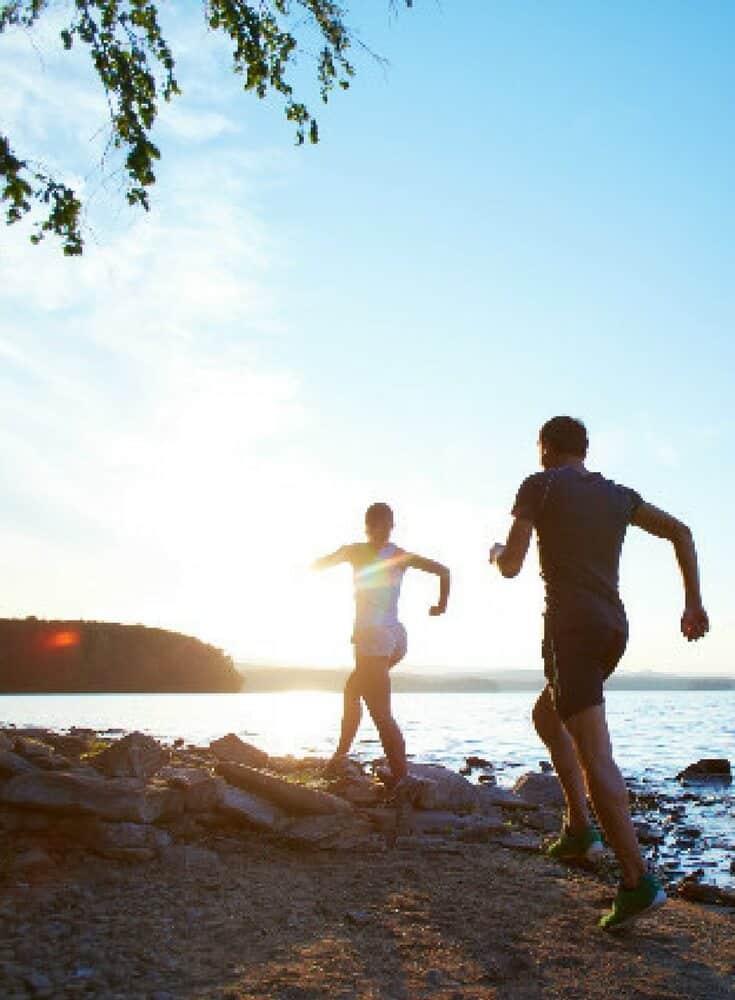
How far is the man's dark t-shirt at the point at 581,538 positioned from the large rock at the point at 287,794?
329cm

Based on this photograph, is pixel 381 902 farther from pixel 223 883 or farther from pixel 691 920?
pixel 691 920

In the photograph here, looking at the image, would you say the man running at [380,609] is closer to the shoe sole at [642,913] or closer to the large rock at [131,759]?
the large rock at [131,759]

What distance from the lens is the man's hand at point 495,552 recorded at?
18.1 ft

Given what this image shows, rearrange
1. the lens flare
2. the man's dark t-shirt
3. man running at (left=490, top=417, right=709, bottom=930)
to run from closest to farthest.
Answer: man running at (left=490, top=417, right=709, bottom=930)
the man's dark t-shirt
the lens flare

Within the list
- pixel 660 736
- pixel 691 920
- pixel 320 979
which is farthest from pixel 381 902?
pixel 660 736

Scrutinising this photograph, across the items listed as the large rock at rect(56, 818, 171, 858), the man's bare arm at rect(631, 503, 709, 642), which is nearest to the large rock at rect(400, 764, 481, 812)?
the large rock at rect(56, 818, 171, 858)

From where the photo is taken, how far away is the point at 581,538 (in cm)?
533

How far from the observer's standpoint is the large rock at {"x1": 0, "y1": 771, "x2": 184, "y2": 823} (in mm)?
6293

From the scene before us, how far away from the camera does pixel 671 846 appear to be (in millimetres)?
9320

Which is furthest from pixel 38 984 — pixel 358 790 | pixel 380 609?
pixel 380 609

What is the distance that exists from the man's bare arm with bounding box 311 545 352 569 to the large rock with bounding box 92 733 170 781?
2.39 m

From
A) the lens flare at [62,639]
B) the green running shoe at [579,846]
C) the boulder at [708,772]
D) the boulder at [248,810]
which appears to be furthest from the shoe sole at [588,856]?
the lens flare at [62,639]

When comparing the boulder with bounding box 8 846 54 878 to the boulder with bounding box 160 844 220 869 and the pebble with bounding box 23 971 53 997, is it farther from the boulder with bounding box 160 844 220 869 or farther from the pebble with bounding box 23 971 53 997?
the pebble with bounding box 23 971 53 997

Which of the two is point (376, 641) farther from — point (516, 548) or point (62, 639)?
point (62, 639)
